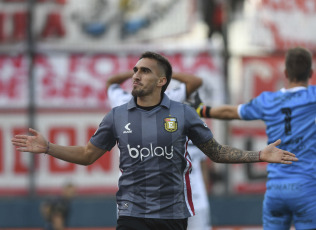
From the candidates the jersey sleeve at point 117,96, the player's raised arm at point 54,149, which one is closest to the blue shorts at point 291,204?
the jersey sleeve at point 117,96

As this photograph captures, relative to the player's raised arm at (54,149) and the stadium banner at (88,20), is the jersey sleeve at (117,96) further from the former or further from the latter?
the stadium banner at (88,20)

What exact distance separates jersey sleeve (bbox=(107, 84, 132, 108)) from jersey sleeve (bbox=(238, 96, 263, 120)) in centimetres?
105

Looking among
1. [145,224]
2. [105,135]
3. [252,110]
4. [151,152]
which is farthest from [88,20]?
[145,224]

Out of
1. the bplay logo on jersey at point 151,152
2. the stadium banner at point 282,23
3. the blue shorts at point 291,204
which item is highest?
the stadium banner at point 282,23

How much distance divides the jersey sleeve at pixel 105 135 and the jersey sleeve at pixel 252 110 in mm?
1535

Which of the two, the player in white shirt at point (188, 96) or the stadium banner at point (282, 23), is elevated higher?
the stadium banner at point (282, 23)

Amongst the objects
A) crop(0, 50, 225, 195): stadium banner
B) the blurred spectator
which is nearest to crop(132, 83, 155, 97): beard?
the blurred spectator

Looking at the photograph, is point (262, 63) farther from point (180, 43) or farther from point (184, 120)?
point (184, 120)

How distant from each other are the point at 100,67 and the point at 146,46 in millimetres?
1193

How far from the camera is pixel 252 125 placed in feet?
53.0

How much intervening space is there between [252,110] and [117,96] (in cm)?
128

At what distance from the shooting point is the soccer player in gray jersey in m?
4.88

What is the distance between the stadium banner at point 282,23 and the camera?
16.1 m

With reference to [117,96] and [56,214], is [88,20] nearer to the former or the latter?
[56,214]
